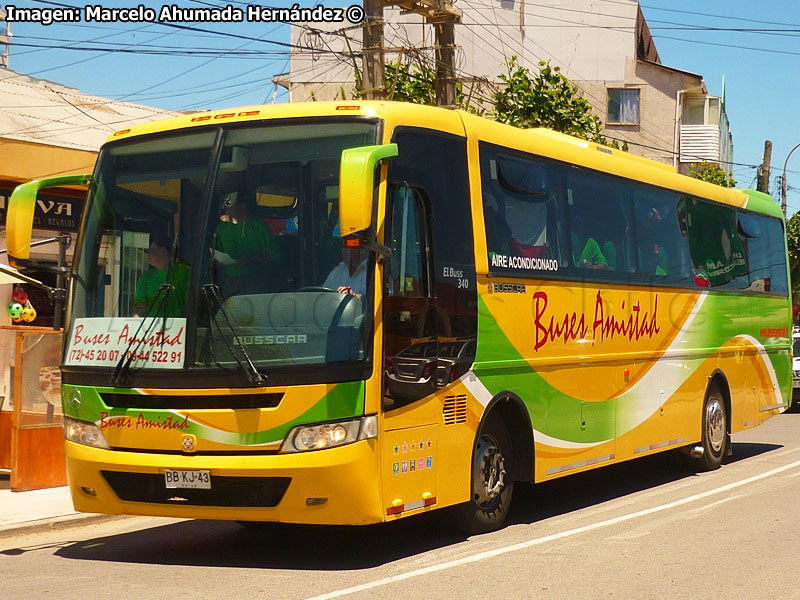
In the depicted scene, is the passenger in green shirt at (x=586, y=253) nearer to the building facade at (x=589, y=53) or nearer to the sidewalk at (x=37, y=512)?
the sidewalk at (x=37, y=512)

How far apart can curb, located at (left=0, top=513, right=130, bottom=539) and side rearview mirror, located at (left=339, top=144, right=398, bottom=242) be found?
15.7 ft

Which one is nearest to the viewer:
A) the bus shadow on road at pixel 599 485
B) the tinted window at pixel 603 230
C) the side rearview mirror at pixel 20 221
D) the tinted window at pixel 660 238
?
the side rearview mirror at pixel 20 221

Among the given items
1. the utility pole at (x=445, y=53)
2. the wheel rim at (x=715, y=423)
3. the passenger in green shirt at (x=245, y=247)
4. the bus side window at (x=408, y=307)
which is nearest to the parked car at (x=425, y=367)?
the bus side window at (x=408, y=307)

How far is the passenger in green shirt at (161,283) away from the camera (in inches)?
320

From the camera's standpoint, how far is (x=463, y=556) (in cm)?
853

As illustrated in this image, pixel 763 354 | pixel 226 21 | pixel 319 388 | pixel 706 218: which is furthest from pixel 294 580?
pixel 226 21

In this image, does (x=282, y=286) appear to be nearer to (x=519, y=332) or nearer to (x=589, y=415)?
(x=519, y=332)

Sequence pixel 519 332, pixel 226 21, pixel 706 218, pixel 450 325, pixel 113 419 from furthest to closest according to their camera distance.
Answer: pixel 226 21 < pixel 706 218 < pixel 519 332 < pixel 450 325 < pixel 113 419

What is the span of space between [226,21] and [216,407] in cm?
1330

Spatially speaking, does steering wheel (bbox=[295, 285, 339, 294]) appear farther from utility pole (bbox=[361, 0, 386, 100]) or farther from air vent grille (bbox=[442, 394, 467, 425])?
utility pole (bbox=[361, 0, 386, 100])

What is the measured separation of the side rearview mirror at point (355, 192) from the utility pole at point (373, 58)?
1121 cm

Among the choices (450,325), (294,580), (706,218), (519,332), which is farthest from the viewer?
(706,218)

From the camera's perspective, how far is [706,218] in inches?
576

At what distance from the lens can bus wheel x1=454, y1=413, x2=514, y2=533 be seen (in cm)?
943
